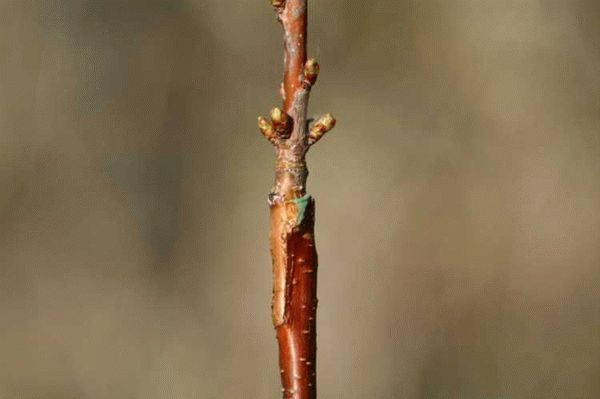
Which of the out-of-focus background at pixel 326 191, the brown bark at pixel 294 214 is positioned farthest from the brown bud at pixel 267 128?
the out-of-focus background at pixel 326 191

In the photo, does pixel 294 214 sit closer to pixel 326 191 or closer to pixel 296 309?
pixel 296 309

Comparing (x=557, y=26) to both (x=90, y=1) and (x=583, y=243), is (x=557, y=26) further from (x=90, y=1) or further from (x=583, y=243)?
(x=90, y=1)

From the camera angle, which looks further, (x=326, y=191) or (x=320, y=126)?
(x=326, y=191)

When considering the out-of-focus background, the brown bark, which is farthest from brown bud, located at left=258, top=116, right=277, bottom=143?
the out-of-focus background

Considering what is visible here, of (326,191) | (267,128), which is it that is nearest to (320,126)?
(267,128)

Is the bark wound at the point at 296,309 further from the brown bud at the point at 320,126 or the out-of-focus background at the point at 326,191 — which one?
the out-of-focus background at the point at 326,191

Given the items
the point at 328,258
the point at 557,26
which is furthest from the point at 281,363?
the point at 557,26

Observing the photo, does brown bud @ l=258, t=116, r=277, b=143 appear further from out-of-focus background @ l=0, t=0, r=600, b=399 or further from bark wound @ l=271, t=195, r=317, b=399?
out-of-focus background @ l=0, t=0, r=600, b=399
